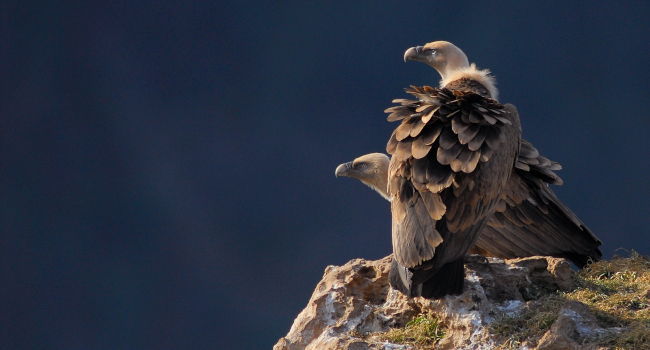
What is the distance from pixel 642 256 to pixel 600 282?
1.09m

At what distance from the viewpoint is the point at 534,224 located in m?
8.97

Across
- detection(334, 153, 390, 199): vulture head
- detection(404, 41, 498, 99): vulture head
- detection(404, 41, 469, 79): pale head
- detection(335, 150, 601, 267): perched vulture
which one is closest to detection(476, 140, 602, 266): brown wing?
detection(335, 150, 601, 267): perched vulture

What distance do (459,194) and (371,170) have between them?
121 inches

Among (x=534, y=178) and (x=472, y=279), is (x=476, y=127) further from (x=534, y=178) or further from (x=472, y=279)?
(x=534, y=178)

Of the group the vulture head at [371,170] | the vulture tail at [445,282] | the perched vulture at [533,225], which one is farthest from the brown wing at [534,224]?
the vulture tail at [445,282]

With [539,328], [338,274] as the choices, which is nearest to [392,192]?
[338,274]

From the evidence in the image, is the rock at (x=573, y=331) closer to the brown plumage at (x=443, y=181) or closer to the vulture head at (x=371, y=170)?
the brown plumage at (x=443, y=181)

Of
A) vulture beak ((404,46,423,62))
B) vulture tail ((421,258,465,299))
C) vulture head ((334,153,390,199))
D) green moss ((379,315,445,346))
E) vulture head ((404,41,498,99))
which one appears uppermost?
vulture beak ((404,46,423,62))

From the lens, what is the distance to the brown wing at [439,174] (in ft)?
22.2

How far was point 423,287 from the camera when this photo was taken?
6.57 metres

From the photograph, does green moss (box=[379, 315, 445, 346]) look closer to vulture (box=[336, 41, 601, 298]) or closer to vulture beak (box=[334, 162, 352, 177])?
vulture (box=[336, 41, 601, 298])

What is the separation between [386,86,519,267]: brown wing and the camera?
22.2 ft

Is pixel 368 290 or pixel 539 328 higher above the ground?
pixel 368 290

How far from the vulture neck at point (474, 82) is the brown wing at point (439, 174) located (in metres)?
1.39
